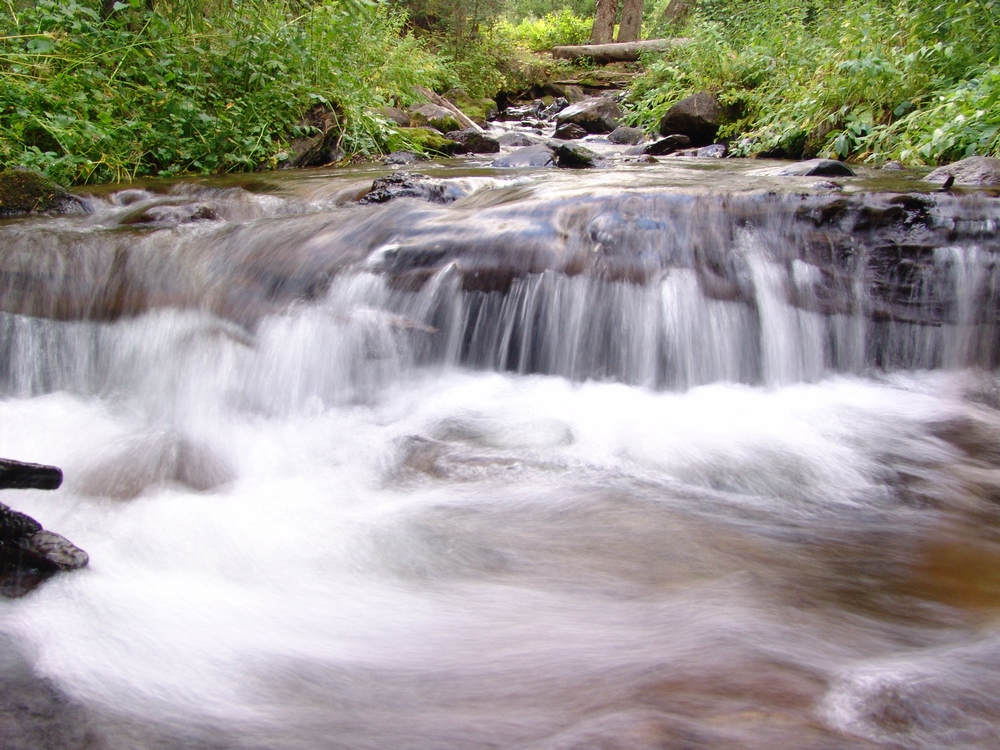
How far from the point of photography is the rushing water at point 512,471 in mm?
1441

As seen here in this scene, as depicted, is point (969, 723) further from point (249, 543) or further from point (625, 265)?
point (625, 265)

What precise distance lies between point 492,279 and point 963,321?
96.2 inches

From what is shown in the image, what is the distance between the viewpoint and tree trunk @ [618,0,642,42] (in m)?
20.8

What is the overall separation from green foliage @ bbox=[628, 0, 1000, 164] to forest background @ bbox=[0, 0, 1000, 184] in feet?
0.07

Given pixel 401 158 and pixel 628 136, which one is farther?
pixel 628 136

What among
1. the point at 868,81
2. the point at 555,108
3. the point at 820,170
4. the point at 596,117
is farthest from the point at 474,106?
the point at 820,170

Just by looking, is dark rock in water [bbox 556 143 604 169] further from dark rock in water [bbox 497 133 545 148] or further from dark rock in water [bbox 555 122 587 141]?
dark rock in water [bbox 555 122 587 141]

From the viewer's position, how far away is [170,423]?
3.19 metres

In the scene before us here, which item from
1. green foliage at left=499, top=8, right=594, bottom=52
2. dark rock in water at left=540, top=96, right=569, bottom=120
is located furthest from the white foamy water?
green foliage at left=499, top=8, right=594, bottom=52

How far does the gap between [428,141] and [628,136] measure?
11.4 ft

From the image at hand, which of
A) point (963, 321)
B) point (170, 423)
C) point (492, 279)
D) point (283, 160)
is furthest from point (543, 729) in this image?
point (283, 160)

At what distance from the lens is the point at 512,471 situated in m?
2.78

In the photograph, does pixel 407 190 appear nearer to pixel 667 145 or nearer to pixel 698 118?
pixel 667 145

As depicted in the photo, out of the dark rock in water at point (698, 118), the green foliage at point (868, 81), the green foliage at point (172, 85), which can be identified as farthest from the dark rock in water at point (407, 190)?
the dark rock in water at point (698, 118)
